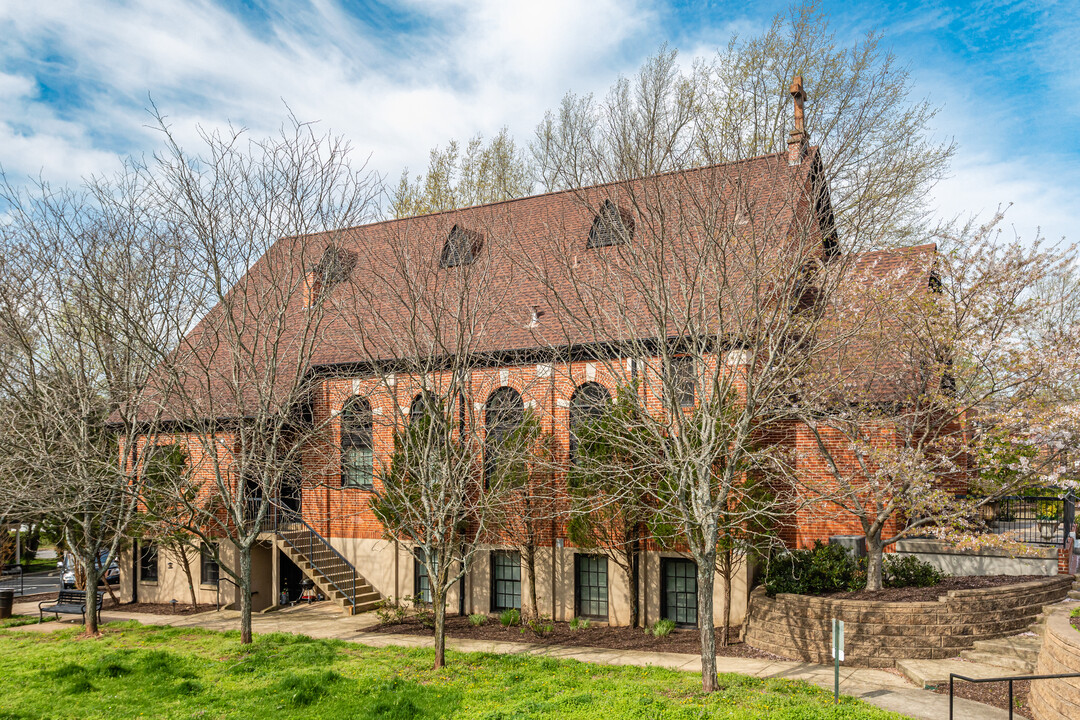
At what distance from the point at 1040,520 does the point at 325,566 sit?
18188 mm

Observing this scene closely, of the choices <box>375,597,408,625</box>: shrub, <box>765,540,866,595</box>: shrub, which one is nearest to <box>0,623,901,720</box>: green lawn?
<box>375,597,408,625</box>: shrub

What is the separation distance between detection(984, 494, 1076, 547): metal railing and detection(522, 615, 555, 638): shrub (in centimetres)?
991

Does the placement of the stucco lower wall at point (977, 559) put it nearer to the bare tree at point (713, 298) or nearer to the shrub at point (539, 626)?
the bare tree at point (713, 298)

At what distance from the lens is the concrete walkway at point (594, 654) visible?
1096cm

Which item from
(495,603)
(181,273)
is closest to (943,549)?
(495,603)

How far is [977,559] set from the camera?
52.6 ft

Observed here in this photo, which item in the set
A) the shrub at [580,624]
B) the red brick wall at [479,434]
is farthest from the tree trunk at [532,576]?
the shrub at [580,624]

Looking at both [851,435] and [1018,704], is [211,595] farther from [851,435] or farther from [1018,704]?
[1018,704]

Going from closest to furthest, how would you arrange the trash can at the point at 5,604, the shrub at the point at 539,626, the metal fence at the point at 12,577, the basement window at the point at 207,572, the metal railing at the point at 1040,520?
the metal railing at the point at 1040,520, the shrub at the point at 539,626, the trash can at the point at 5,604, the basement window at the point at 207,572, the metal fence at the point at 12,577

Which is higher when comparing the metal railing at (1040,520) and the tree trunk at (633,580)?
the metal railing at (1040,520)

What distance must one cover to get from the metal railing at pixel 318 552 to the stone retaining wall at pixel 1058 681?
14.5 metres

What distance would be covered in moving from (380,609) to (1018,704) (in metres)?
13.3

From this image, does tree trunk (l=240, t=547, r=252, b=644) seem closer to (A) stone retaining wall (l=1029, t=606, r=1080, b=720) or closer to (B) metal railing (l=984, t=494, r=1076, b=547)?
(A) stone retaining wall (l=1029, t=606, r=1080, b=720)

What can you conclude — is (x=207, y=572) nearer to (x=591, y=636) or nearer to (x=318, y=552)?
(x=318, y=552)
